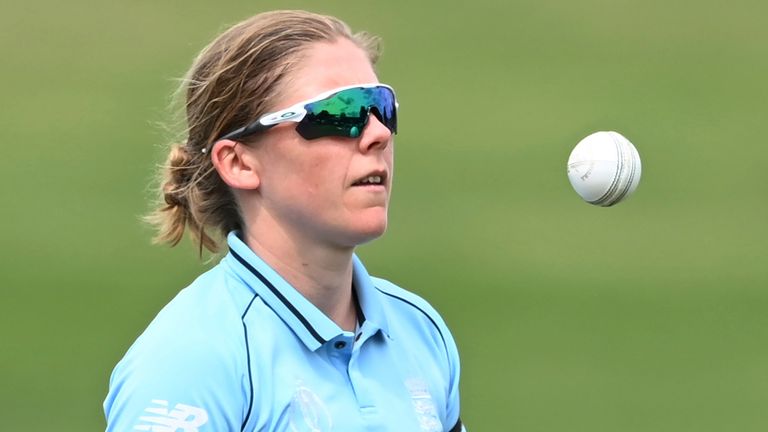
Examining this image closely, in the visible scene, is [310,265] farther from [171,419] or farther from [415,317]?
[171,419]

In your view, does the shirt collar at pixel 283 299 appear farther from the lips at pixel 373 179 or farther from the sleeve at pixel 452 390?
the sleeve at pixel 452 390

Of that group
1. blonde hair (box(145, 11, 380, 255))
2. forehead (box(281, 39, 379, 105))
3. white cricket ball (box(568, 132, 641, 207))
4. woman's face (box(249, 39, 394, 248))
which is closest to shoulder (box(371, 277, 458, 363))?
woman's face (box(249, 39, 394, 248))

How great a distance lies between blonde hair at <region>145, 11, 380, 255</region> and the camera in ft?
10.4

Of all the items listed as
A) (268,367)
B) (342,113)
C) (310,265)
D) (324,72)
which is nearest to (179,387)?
(268,367)

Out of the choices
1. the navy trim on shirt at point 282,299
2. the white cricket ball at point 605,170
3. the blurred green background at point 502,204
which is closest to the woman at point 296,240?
the navy trim on shirt at point 282,299

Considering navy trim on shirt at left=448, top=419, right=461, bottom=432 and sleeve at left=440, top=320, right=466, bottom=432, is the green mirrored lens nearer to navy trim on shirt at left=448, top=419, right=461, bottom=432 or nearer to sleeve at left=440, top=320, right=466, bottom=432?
sleeve at left=440, top=320, right=466, bottom=432

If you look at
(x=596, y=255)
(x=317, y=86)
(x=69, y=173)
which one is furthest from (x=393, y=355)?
(x=69, y=173)

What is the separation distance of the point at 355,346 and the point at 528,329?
15.8ft

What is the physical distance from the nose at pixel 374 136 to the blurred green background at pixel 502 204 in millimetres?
3859

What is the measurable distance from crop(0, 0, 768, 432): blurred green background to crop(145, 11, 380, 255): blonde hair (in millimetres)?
3660

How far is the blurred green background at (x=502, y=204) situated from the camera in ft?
24.5

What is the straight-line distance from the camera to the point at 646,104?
958 centimetres

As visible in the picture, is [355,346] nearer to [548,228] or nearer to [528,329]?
[528,329]

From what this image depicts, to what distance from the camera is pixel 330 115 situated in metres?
3.11
